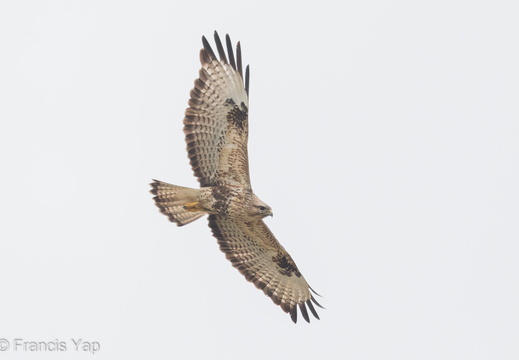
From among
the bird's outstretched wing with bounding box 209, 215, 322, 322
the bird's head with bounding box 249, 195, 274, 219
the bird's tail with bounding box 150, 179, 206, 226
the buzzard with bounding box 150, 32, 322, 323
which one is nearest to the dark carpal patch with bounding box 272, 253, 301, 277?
the bird's outstretched wing with bounding box 209, 215, 322, 322

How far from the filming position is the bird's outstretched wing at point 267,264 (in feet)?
41.9

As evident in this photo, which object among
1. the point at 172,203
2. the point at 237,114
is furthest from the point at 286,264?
the point at 237,114

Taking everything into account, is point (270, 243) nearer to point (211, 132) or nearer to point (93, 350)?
point (211, 132)

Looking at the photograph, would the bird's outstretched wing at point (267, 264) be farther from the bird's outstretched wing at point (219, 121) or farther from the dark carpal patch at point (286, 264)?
the bird's outstretched wing at point (219, 121)

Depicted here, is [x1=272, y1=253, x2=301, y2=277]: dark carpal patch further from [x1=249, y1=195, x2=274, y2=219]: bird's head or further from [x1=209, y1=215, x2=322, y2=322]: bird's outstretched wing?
[x1=249, y1=195, x2=274, y2=219]: bird's head

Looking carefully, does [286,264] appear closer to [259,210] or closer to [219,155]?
[259,210]

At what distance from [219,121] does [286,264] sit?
8.00 feet

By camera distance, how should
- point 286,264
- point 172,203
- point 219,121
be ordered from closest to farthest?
1. point 219,121
2. point 172,203
3. point 286,264

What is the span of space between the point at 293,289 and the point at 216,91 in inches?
127

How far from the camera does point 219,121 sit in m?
12.1

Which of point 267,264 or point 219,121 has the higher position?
point 219,121

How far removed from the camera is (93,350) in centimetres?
1155

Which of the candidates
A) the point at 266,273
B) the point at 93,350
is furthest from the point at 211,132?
the point at 93,350

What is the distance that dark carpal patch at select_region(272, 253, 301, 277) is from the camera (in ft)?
42.4
